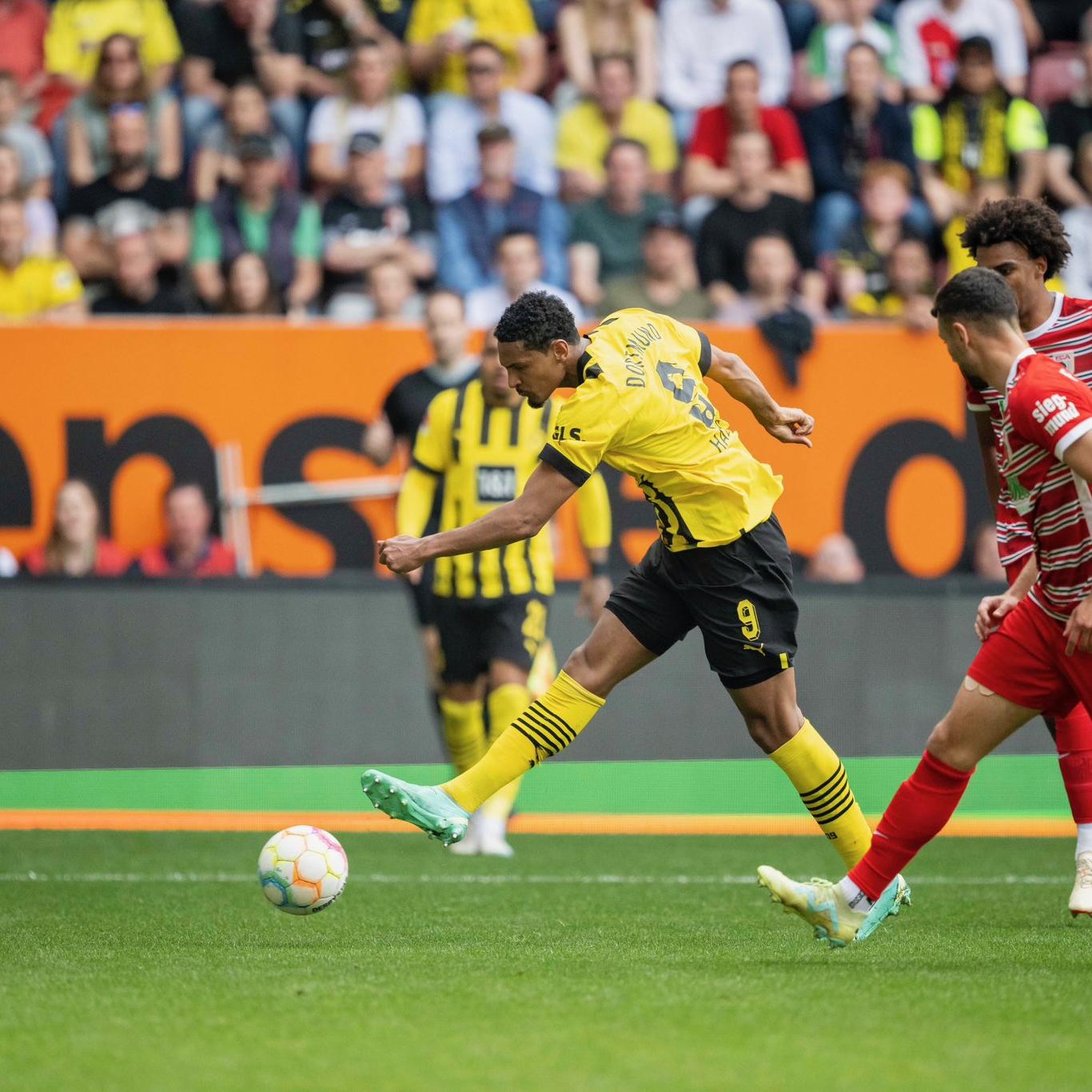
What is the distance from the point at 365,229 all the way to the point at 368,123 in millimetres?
986

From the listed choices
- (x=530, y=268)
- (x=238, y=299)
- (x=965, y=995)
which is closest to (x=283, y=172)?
(x=238, y=299)

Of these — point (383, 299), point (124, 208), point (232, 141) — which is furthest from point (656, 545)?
point (232, 141)

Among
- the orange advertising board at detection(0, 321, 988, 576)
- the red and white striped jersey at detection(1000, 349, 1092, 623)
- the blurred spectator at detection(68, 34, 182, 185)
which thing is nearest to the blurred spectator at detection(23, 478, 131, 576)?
the orange advertising board at detection(0, 321, 988, 576)

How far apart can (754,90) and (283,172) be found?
3606 millimetres

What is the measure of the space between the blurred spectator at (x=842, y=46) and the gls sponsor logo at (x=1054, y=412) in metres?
9.35

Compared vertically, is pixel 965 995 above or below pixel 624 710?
above

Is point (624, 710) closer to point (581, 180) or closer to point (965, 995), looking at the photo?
point (581, 180)

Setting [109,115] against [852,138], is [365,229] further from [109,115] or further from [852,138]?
[852,138]

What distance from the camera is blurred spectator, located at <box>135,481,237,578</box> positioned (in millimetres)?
11203

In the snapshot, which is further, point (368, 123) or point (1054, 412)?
point (368, 123)

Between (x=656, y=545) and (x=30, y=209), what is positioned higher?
(x=30, y=209)

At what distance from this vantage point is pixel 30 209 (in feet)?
41.3

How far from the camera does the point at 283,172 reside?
1302 centimetres

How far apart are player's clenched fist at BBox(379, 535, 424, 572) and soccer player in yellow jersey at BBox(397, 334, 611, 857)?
337 centimetres
